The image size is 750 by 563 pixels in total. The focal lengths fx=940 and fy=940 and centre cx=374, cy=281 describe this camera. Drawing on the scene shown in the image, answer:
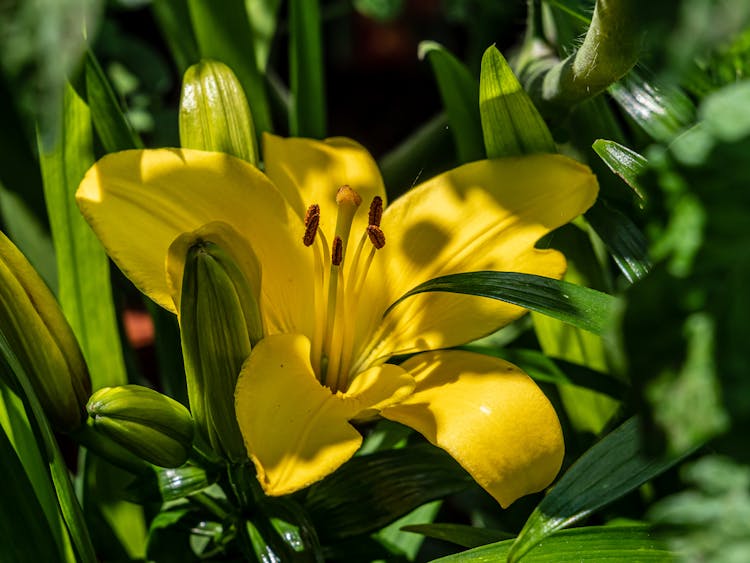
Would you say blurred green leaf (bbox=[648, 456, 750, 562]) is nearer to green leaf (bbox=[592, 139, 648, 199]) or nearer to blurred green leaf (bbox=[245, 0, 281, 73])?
green leaf (bbox=[592, 139, 648, 199])

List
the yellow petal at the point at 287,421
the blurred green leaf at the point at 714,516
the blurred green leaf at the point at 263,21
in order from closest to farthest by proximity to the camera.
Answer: the blurred green leaf at the point at 714,516 < the yellow petal at the point at 287,421 < the blurred green leaf at the point at 263,21

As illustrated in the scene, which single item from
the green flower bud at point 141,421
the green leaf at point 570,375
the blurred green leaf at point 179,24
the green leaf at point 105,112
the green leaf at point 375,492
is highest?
the blurred green leaf at point 179,24

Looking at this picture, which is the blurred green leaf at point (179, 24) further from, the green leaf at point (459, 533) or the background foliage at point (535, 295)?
the green leaf at point (459, 533)

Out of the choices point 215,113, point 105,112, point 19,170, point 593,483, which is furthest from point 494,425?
point 19,170

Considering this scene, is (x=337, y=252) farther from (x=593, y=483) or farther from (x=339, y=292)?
(x=593, y=483)

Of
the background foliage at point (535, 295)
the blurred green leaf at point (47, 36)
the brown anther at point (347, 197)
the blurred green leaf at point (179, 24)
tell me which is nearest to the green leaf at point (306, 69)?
the background foliage at point (535, 295)

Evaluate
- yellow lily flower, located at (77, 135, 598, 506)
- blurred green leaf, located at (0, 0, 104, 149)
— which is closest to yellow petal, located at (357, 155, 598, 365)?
yellow lily flower, located at (77, 135, 598, 506)

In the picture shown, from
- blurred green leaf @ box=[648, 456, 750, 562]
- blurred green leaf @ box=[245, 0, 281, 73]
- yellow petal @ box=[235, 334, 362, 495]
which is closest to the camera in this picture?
blurred green leaf @ box=[648, 456, 750, 562]
